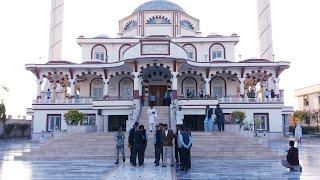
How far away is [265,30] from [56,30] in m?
21.7

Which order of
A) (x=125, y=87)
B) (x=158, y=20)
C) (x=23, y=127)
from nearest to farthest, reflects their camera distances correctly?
1. (x=125, y=87)
2. (x=158, y=20)
3. (x=23, y=127)

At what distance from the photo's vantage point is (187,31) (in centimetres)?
3478

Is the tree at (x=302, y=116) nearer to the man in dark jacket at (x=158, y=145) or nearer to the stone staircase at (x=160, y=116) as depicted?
the stone staircase at (x=160, y=116)

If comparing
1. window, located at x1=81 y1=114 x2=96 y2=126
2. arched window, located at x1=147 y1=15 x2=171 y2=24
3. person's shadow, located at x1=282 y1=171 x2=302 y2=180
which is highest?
arched window, located at x1=147 y1=15 x2=171 y2=24

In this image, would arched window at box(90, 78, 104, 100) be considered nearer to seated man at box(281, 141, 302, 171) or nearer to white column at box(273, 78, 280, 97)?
white column at box(273, 78, 280, 97)

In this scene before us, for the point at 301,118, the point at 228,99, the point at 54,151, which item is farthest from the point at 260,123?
the point at 301,118

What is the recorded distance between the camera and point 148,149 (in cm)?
1623

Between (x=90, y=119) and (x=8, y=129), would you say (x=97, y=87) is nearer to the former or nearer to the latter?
(x=90, y=119)

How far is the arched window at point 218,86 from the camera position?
31.4 m

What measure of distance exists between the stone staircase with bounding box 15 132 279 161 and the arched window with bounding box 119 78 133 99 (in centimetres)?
1262

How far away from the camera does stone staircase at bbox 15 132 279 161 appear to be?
610 inches

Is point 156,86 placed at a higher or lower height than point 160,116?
higher

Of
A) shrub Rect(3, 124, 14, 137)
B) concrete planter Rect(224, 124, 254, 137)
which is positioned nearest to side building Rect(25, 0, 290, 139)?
concrete planter Rect(224, 124, 254, 137)

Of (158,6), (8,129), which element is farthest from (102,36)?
(8,129)
